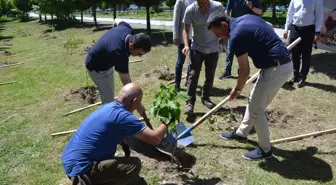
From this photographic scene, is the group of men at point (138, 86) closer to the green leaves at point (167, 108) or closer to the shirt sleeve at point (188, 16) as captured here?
the shirt sleeve at point (188, 16)

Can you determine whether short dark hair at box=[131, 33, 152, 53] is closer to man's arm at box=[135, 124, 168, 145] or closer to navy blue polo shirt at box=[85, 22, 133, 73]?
navy blue polo shirt at box=[85, 22, 133, 73]

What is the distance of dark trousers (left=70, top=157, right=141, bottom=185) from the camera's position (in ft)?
10.1

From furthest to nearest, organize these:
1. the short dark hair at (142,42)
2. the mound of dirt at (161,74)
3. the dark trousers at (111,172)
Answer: the mound of dirt at (161,74), the short dark hair at (142,42), the dark trousers at (111,172)

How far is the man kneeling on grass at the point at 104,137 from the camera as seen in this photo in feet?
9.75

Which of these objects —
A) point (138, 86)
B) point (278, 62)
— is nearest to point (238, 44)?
point (278, 62)

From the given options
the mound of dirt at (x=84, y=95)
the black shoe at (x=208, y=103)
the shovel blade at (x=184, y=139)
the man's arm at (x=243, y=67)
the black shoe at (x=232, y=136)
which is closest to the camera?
the man's arm at (x=243, y=67)

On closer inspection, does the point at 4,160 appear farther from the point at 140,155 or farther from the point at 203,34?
the point at 203,34

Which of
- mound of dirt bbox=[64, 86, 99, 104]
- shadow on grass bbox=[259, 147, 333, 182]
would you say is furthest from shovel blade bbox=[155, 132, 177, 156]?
mound of dirt bbox=[64, 86, 99, 104]

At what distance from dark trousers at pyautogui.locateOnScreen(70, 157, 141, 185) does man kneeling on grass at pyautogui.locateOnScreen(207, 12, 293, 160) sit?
4.89 ft

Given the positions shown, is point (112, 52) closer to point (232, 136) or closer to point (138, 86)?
point (138, 86)

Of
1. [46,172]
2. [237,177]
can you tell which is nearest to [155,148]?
[237,177]

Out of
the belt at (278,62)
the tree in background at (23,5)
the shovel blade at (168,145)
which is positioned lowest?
the shovel blade at (168,145)

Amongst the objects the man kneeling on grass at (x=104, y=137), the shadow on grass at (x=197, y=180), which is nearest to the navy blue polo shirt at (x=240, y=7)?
the shadow on grass at (x=197, y=180)

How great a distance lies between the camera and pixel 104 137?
3041 millimetres
